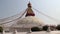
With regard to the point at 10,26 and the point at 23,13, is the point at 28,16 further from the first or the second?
the point at 10,26

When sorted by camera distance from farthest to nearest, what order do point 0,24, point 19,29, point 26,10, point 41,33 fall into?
1. point 26,10
2. point 0,24
3. point 19,29
4. point 41,33

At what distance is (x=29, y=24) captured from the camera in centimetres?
2483

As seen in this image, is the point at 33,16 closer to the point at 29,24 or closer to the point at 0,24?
the point at 29,24

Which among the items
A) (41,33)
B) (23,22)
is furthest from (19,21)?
(41,33)

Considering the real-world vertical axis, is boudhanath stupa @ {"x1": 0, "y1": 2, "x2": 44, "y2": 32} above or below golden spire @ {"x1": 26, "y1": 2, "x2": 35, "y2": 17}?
below

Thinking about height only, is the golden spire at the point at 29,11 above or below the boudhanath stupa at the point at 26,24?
above

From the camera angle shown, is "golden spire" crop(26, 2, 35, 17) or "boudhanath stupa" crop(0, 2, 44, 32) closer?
"boudhanath stupa" crop(0, 2, 44, 32)

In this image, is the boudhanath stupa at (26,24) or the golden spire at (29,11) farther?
the golden spire at (29,11)

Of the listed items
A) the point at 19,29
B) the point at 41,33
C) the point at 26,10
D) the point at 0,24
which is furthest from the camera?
the point at 26,10

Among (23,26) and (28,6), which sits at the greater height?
(28,6)

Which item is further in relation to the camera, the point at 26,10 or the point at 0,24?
the point at 26,10

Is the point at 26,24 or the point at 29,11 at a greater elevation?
the point at 29,11

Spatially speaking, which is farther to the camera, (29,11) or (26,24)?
(29,11)

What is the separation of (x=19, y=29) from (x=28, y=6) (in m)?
4.96
